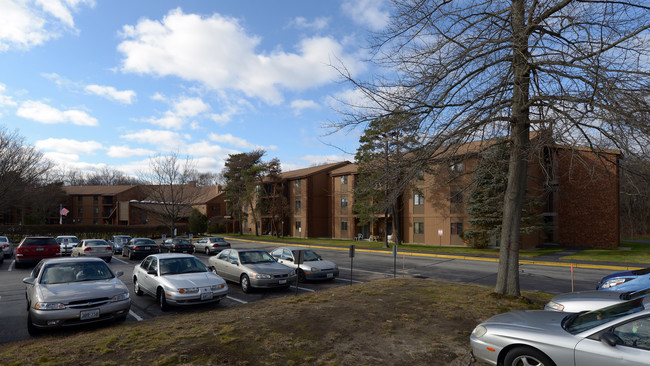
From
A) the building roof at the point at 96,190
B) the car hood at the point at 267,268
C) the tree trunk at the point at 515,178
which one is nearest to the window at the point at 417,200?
the car hood at the point at 267,268

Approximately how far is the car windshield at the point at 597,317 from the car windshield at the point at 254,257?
9.91 m

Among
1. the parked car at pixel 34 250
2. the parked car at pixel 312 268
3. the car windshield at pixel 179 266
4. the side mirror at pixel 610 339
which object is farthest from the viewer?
the parked car at pixel 34 250

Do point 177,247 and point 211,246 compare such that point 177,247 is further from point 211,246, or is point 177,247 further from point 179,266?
A: point 179,266

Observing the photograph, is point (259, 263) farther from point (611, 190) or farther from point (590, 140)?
point (611, 190)

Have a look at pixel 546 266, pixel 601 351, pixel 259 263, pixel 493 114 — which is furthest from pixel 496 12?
pixel 546 266

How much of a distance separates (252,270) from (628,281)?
34.5 feet

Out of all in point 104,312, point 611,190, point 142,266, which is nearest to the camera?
point 104,312

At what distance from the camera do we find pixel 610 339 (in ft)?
12.9

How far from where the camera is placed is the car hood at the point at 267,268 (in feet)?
39.6

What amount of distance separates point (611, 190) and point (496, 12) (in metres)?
29.9

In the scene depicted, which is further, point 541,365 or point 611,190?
point 611,190

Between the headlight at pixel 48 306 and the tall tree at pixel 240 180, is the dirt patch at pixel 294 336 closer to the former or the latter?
the headlight at pixel 48 306

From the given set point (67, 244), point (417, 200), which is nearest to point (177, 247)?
point (67, 244)

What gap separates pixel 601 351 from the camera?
13.4 ft
